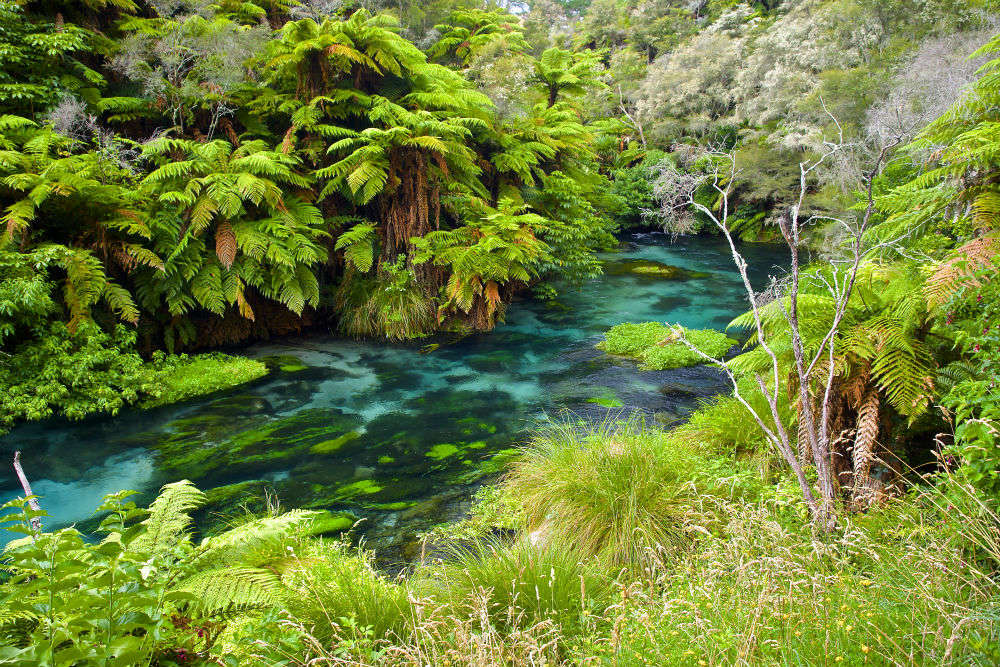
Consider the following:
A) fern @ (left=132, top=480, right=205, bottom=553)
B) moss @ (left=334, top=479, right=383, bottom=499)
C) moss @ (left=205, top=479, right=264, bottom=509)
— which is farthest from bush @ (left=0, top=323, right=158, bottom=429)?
fern @ (left=132, top=480, right=205, bottom=553)

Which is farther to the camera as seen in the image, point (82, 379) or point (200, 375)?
point (200, 375)

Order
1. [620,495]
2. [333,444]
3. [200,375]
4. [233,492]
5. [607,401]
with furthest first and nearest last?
[200,375] → [607,401] → [333,444] → [233,492] → [620,495]

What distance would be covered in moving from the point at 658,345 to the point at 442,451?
12.9 feet

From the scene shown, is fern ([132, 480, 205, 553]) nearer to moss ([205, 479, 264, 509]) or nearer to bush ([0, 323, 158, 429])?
moss ([205, 479, 264, 509])

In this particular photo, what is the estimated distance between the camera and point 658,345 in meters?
8.36

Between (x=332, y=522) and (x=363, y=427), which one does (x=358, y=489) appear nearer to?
(x=332, y=522)

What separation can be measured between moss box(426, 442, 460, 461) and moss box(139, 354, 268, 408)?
3.16 metres

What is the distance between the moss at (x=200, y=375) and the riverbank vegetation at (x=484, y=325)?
8 cm

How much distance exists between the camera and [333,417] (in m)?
6.71

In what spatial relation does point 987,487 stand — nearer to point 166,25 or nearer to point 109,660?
point 109,660

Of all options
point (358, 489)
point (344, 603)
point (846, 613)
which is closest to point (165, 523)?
point (344, 603)

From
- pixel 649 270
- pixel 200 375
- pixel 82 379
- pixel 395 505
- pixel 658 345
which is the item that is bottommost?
pixel 395 505

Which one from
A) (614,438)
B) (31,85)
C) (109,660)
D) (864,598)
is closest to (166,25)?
(31,85)

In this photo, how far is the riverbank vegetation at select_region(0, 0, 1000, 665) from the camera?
6.55 feet
